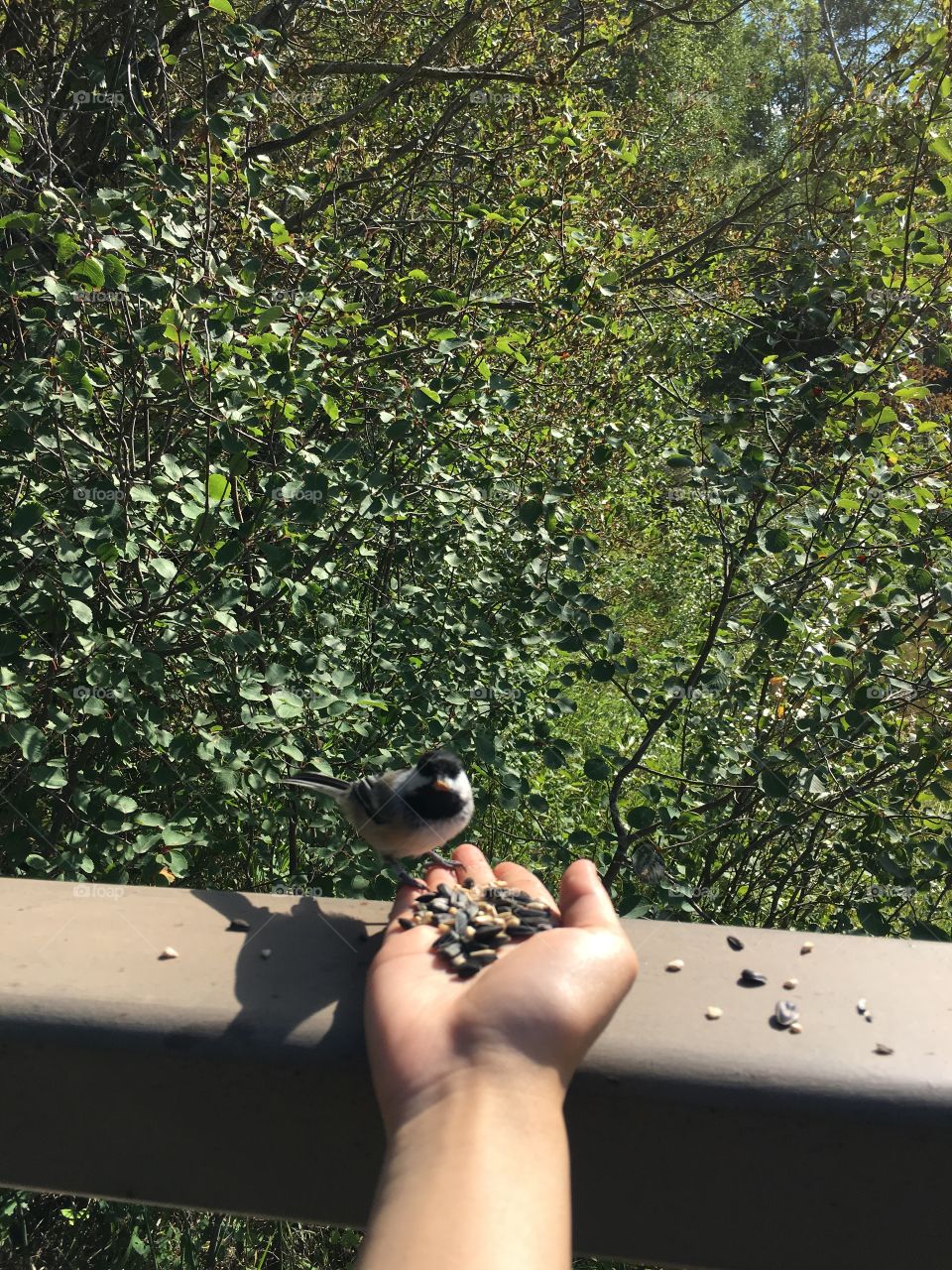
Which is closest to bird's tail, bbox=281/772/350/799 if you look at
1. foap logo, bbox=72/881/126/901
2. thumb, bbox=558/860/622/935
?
foap logo, bbox=72/881/126/901

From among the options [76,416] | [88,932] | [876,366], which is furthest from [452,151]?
[88,932]

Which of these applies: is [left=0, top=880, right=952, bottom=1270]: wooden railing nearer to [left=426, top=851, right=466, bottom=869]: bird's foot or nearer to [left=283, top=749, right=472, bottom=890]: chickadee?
[left=426, top=851, right=466, bottom=869]: bird's foot

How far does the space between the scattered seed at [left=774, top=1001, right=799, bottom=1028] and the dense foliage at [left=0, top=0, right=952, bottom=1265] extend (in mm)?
1282

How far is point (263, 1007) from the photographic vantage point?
135 cm

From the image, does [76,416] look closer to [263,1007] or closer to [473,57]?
[263,1007]

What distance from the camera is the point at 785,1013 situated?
1366 mm

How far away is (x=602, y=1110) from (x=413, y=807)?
1.19 metres

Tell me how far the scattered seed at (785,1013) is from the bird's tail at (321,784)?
142cm

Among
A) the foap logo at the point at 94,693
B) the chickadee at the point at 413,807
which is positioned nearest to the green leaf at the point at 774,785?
the chickadee at the point at 413,807

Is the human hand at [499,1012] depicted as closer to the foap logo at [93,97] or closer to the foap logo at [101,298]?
the foap logo at [101,298]

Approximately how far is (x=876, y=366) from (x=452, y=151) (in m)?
3.24

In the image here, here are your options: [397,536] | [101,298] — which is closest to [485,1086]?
[101,298]

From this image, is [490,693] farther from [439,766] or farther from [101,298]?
[101,298]

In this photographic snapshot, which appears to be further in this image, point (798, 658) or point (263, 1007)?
point (798, 658)
